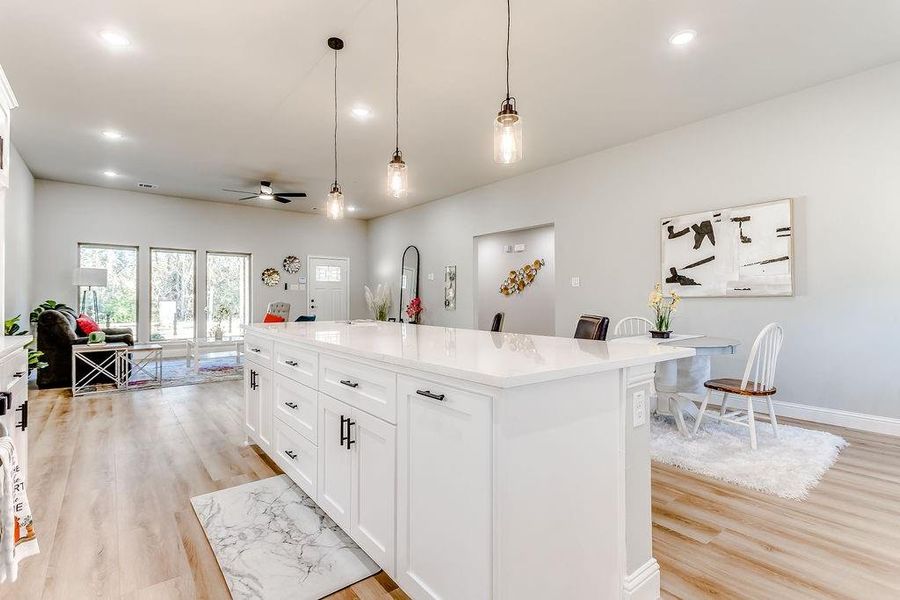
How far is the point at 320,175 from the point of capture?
243 inches

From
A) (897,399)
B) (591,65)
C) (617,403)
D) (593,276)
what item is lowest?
(897,399)

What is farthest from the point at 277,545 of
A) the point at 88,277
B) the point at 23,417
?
the point at 88,277

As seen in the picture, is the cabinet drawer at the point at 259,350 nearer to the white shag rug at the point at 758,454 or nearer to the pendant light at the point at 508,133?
the pendant light at the point at 508,133

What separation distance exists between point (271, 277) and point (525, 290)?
16.3ft

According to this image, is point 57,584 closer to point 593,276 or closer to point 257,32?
point 257,32

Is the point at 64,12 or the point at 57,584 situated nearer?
the point at 57,584

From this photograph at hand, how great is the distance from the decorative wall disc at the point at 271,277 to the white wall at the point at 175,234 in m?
0.09

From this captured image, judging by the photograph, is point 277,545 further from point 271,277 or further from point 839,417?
point 271,277

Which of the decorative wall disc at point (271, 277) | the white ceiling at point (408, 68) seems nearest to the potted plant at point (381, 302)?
the decorative wall disc at point (271, 277)

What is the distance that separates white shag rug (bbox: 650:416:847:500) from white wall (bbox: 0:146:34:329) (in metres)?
6.35

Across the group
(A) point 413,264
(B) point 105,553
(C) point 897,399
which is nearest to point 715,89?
(C) point 897,399

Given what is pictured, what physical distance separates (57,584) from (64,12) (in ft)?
10.1

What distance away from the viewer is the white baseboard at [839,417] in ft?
10.7

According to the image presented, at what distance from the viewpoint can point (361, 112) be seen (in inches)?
158
